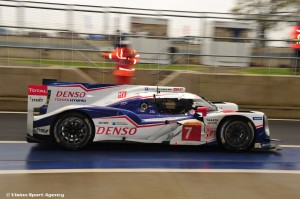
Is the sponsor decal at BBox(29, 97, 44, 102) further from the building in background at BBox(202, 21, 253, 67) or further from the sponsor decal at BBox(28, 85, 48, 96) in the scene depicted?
the building in background at BBox(202, 21, 253, 67)

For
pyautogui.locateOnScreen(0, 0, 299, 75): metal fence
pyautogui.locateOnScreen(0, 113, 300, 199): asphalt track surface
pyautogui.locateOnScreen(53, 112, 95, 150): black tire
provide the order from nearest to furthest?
pyautogui.locateOnScreen(0, 113, 300, 199): asphalt track surface → pyautogui.locateOnScreen(53, 112, 95, 150): black tire → pyautogui.locateOnScreen(0, 0, 299, 75): metal fence

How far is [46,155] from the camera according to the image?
22.1 feet

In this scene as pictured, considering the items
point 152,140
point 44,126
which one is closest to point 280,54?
point 152,140

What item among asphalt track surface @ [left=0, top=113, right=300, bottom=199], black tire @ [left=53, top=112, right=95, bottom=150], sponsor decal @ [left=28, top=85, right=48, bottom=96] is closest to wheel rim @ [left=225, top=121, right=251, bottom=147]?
asphalt track surface @ [left=0, top=113, right=300, bottom=199]

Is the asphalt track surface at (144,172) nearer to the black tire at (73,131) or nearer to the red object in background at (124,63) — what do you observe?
the black tire at (73,131)

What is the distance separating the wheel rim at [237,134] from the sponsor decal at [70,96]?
2831 millimetres

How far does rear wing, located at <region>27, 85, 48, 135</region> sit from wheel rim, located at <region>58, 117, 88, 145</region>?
1.82 ft

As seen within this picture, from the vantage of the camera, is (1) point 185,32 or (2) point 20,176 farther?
(1) point 185,32

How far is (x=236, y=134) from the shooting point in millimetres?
7445

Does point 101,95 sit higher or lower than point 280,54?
lower

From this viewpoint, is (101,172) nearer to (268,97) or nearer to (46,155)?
(46,155)

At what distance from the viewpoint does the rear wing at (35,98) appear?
23.1ft

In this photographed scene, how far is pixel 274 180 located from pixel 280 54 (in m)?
8.92

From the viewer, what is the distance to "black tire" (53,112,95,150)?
7.02 metres
